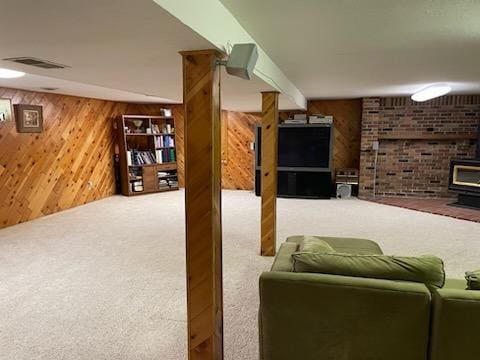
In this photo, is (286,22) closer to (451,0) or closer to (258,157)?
(451,0)

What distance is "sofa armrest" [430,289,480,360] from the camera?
161 centimetres

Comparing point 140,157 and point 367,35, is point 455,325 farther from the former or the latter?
point 140,157

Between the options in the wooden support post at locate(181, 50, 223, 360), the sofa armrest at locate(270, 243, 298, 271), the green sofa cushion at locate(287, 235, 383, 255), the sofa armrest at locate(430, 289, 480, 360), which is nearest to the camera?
the sofa armrest at locate(430, 289, 480, 360)

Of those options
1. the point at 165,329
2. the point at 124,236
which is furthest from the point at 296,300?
the point at 124,236

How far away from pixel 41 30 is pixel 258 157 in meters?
5.96

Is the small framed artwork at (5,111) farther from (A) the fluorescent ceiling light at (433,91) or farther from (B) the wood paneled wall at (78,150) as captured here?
(A) the fluorescent ceiling light at (433,91)

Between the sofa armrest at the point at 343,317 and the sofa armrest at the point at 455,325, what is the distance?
0.14 ft

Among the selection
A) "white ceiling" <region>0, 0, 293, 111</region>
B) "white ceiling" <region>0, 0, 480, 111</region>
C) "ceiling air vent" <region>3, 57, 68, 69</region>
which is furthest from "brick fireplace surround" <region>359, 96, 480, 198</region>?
"ceiling air vent" <region>3, 57, 68, 69</region>

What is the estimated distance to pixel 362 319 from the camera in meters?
1.73

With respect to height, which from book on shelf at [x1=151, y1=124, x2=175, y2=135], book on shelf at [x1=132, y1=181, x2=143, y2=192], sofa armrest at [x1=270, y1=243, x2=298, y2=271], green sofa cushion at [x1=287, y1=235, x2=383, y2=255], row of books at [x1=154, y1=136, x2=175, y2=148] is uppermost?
book on shelf at [x1=151, y1=124, x2=175, y2=135]

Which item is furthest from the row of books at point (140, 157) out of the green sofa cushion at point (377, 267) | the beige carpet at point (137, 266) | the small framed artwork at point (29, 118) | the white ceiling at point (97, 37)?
the green sofa cushion at point (377, 267)

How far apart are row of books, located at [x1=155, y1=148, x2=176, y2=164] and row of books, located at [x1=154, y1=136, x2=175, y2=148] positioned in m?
0.12

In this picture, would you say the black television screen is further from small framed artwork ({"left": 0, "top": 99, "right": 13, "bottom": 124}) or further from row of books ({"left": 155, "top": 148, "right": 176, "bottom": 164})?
small framed artwork ({"left": 0, "top": 99, "right": 13, "bottom": 124})

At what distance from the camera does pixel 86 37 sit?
168 centimetres
